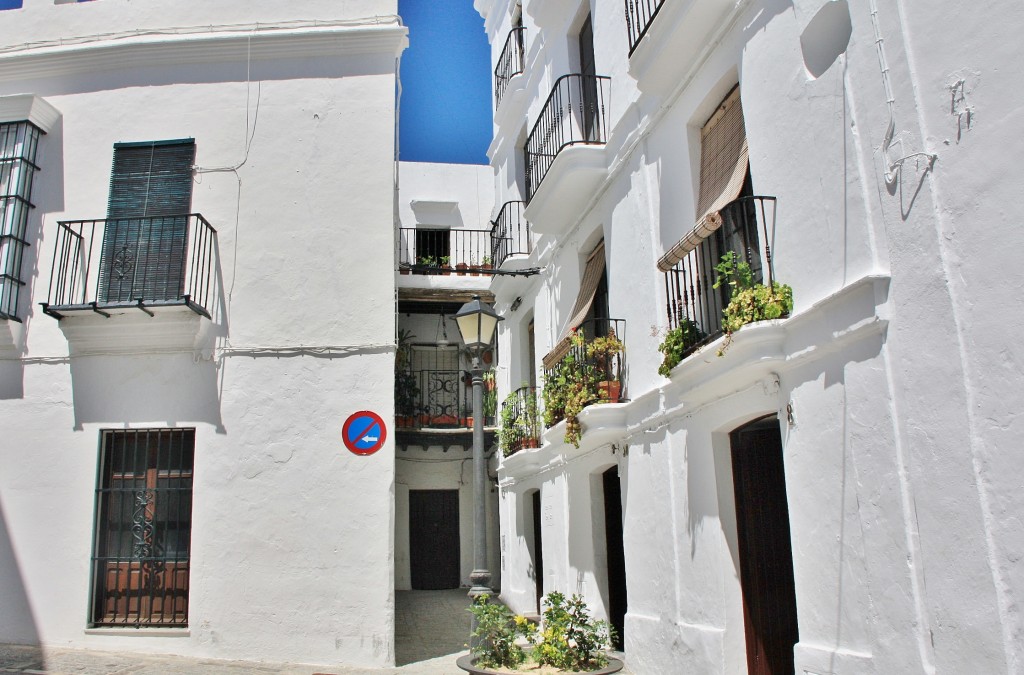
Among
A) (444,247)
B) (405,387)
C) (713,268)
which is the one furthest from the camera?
(444,247)

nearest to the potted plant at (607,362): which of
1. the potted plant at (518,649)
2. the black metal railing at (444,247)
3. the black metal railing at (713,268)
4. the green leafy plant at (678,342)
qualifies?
the black metal railing at (713,268)

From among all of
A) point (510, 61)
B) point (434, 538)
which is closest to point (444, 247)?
point (510, 61)

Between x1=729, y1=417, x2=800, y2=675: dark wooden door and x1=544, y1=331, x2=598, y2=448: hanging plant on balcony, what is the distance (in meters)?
2.54

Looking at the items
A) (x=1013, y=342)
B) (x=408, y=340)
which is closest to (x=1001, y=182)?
(x=1013, y=342)

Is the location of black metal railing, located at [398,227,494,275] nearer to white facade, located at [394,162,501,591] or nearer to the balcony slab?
white facade, located at [394,162,501,591]

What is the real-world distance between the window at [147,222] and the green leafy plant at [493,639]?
5.00 m

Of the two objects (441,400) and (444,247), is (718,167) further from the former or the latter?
(444,247)

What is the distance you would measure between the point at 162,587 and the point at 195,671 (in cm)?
123

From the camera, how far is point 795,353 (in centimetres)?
614

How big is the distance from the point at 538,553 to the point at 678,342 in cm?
679

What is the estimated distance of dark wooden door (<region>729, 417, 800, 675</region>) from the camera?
7.06 metres

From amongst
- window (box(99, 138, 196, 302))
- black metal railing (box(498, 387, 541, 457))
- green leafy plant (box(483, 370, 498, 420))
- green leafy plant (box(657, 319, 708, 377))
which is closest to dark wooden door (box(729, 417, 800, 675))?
green leafy plant (box(657, 319, 708, 377))

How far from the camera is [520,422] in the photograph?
507 inches

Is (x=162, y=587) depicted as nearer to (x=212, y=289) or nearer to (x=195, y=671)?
(x=195, y=671)
